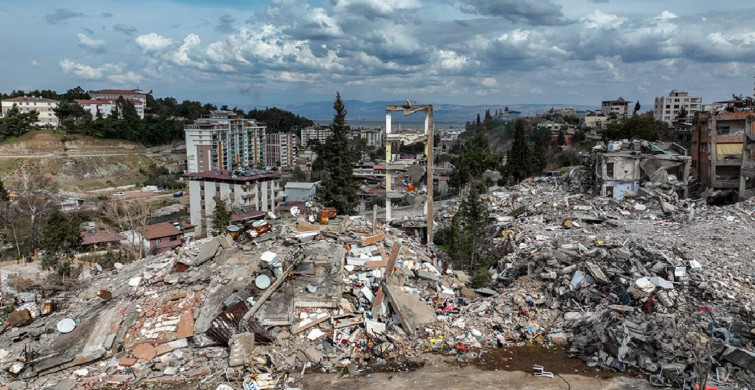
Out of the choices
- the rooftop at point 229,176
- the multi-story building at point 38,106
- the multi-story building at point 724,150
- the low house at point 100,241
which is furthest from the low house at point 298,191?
the multi-story building at point 38,106

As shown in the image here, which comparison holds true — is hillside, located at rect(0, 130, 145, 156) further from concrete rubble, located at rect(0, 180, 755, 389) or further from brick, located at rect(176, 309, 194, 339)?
brick, located at rect(176, 309, 194, 339)

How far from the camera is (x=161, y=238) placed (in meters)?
26.6

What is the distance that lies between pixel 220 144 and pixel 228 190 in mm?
23866

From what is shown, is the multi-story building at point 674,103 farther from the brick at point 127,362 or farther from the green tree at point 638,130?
the brick at point 127,362

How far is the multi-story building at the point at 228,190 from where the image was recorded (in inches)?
1355

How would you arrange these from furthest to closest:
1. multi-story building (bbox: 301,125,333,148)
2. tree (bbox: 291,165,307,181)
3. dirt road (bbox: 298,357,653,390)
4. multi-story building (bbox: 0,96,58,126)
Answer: multi-story building (bbox: 301,125,333,148)
multi-story building (bbox: 0,96,58,126)
tree (bbox: 291,165,307,181)
dirt road (bbox: 298,357,653,390)

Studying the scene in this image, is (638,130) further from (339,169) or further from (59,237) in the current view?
(59,237)

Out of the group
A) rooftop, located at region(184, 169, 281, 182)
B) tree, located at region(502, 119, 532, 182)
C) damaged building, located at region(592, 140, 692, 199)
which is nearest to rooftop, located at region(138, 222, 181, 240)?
rooftop, located at region(184, 169, 281, 182)

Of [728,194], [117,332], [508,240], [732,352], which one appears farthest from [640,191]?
[117,332]

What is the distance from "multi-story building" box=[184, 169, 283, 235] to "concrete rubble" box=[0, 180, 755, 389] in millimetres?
21648

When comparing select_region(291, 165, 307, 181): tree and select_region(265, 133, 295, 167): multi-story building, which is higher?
select_region(265, 133, 295, 167): multi-story building

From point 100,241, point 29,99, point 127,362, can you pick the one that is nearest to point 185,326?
point 127,362

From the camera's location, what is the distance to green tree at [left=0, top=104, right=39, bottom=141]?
2239 inches

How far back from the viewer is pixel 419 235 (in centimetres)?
1617
